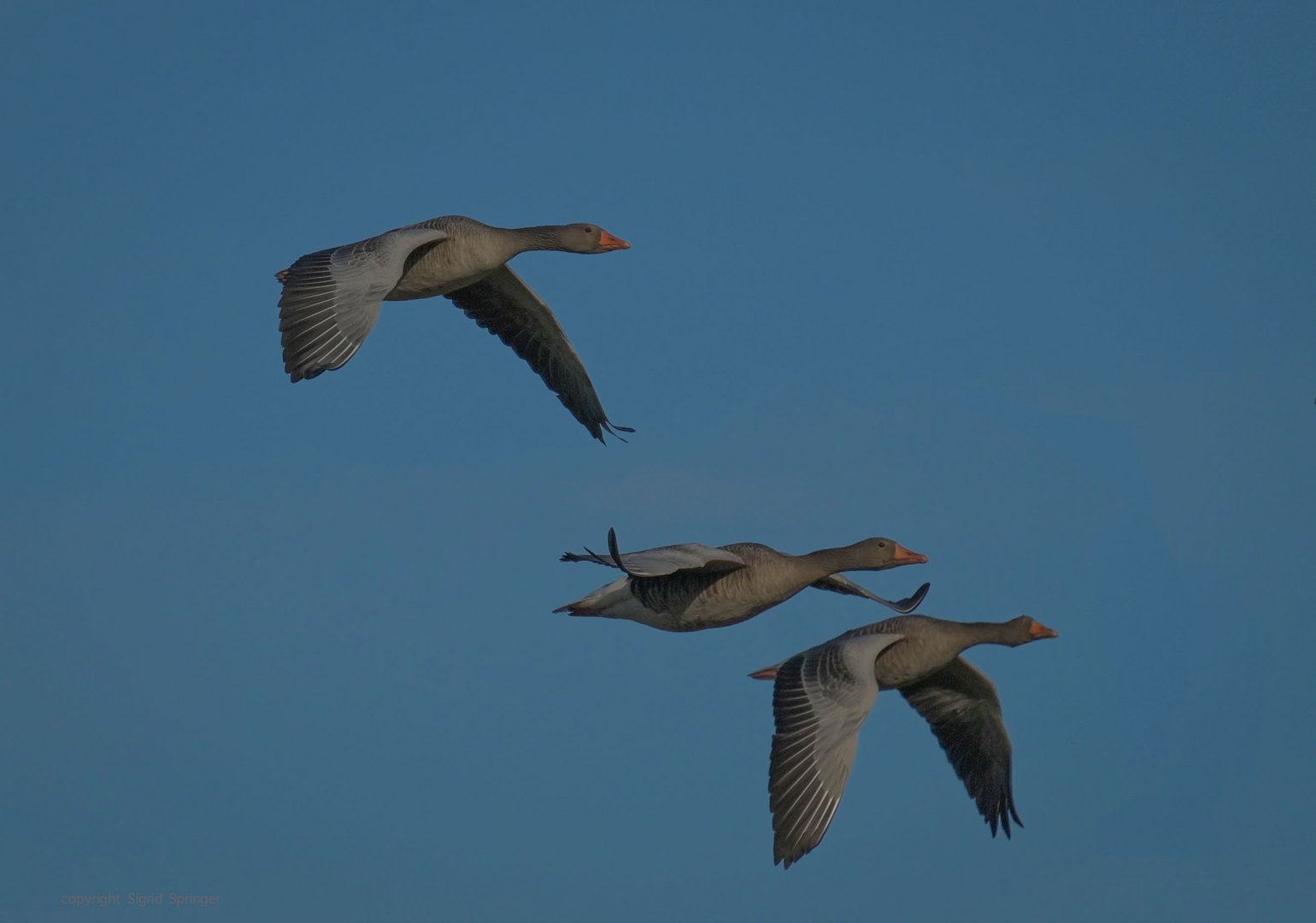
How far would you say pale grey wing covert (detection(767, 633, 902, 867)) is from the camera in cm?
1639

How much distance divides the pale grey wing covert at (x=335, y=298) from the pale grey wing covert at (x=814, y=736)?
193 inches

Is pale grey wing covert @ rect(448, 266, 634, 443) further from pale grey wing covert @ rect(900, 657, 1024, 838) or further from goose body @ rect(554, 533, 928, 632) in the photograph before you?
pale grey wing covert @ rect(900, 657, 1024, 838)

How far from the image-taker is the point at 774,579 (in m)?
18.8

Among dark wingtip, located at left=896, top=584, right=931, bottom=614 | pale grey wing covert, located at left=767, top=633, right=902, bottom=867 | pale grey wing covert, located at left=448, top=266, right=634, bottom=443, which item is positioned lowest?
pale grey wing covert, located at left=767, top=633, right=902, bottom=867

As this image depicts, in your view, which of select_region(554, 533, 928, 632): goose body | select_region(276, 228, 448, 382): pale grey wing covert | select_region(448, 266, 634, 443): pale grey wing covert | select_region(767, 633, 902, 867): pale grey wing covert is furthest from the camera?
select_region(448, 266, 634, 443): pale grey wing covert

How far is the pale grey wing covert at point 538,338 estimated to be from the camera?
22000 mm

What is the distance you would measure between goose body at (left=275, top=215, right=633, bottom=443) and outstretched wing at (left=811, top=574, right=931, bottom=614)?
128 inches

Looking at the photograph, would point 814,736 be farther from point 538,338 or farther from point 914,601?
point 538,338

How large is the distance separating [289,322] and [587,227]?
4.43m

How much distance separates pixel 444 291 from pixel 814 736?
6.34m

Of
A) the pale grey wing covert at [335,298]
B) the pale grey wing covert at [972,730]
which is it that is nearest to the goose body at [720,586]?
the pale grey wing covert at [972,730]

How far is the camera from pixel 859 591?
20609 mm

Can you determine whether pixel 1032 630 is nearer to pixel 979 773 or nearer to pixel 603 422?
pixel 979 773

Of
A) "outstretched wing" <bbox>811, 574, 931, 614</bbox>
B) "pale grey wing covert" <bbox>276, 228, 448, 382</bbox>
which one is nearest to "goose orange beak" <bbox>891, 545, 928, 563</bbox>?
"outstretched wing" <bbox>811, 574, 931, 614</bbox>
